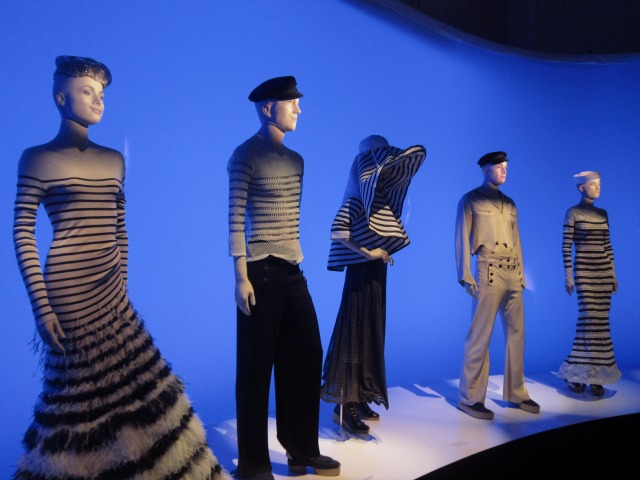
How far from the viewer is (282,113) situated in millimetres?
2900

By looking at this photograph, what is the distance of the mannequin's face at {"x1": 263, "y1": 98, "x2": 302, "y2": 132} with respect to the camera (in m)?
2.89

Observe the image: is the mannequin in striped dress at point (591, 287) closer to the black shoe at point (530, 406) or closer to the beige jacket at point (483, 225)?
the black shoe at point (530, 406)

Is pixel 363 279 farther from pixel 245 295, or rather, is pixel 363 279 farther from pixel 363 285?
pixel 245 295

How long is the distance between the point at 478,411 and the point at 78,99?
3.34 m

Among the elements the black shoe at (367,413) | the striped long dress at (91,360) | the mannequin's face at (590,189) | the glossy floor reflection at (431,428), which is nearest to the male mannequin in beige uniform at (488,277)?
the glossy floor reflection at (431,428)

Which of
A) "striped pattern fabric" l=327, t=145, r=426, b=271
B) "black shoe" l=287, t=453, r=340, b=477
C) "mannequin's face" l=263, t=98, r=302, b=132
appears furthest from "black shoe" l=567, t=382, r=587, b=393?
"mannequin's face" l=263, t=98, r=302, b=132

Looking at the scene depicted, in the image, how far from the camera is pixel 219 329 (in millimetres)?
4312

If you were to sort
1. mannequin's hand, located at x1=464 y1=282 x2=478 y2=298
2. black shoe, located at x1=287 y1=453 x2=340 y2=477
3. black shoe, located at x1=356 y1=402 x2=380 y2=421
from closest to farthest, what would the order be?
1. black shoe, located at x1=287 y1=453 x2=340 y2=477
2. black shoe, located at x1=356 y1=402 x2=380 y2=421
3. mannequin's hand, located at x1=464 y1=282 x2=478 y2=298

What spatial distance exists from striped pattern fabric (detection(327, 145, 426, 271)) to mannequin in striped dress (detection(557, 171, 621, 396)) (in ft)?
6.38

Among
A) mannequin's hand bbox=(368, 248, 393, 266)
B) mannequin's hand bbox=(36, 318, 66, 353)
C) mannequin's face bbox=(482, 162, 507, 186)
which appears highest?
mannequin's face bbox=(482, 162, 507, 186)

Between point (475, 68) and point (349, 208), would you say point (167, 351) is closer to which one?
point (349, 208)

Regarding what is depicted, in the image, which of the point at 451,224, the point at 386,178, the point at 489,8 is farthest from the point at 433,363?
the point at 489,8

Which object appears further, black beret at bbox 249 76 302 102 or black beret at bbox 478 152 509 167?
black beret at bbox 478 152 509 167

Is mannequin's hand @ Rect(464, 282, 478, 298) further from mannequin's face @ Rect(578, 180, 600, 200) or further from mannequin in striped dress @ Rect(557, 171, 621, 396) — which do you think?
mannequin's face @ Rect(578, 180, 600, 200)
